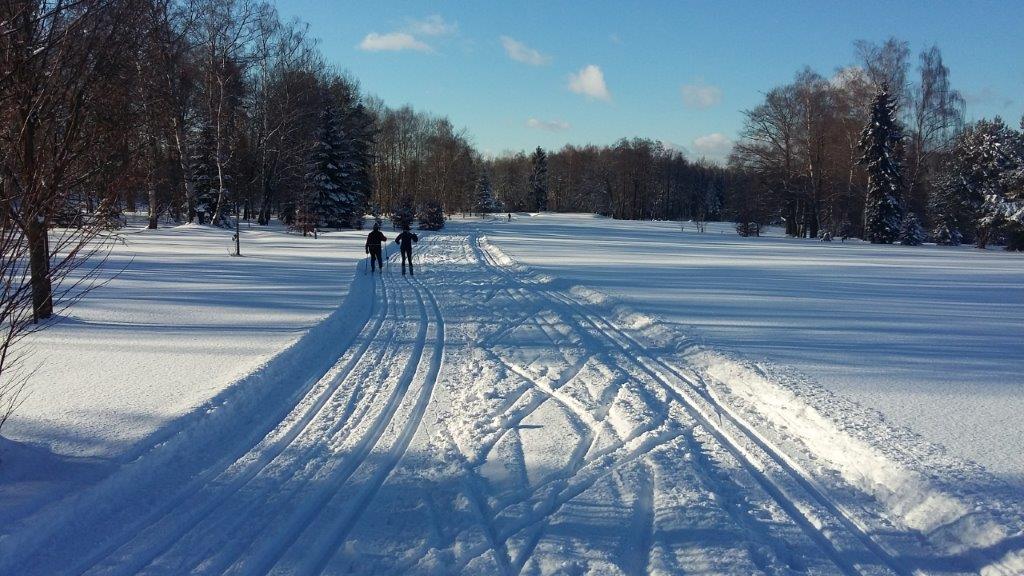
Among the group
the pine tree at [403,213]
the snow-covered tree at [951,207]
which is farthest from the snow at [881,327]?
the pine tree at [403,213]

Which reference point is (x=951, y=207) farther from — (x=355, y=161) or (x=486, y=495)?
(x=486, y=495)

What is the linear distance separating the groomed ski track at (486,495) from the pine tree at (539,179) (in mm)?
89428

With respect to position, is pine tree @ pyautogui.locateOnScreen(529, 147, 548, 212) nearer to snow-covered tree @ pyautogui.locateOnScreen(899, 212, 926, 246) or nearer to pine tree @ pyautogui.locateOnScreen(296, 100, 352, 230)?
pine tree @ pyautogui.locateOnScreen(296, 100, 352, 230)

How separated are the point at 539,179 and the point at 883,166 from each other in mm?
61157

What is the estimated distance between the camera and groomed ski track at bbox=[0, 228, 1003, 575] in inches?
129

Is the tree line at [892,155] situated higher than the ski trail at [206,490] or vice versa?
the tree line at [892,155]

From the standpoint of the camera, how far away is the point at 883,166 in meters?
37.3

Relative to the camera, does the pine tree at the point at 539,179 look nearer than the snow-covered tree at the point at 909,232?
No

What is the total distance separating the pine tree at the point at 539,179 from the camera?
94188 millimetres

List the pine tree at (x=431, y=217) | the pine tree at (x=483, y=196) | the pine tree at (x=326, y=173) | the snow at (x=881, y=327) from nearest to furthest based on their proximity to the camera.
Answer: the snow at (x=881, y=327)
the pine tree at (x=326, y=173)
the pine tree at (x=431, y=217)
the pine tree at (x=483, y=196)

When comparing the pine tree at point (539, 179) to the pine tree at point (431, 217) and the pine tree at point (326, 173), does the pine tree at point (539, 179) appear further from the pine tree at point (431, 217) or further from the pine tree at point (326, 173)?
the pine tree at point (326, 173)

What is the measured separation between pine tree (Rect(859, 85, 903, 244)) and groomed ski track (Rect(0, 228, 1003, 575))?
38276 mm

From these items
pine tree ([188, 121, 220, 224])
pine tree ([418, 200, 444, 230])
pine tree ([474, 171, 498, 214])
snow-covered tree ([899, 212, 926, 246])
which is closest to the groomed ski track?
pine tree ([188, 121, 220, 224])

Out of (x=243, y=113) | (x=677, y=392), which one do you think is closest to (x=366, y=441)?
(x=677, y=392)
